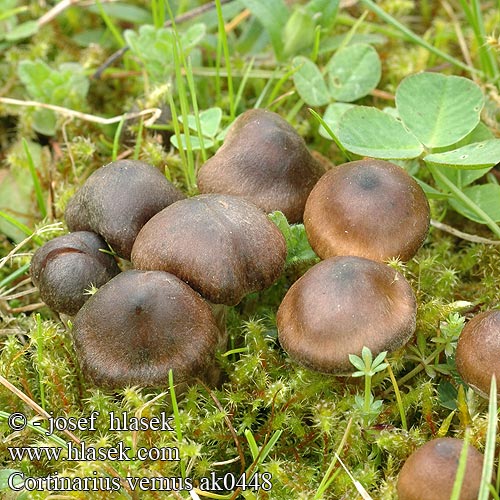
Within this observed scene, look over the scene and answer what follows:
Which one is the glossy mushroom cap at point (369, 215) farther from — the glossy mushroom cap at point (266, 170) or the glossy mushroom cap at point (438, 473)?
the glossy mushroom cap at point (438, 473)

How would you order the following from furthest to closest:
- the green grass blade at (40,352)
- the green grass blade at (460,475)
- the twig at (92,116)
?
the twig at (92,116) < the green grass blade at (40,352) < the green grass blade at (460,475)

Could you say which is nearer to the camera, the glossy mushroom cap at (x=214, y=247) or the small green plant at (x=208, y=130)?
the glossy mushroom cap at (x=214, y=247)

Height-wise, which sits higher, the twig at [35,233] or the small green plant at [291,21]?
the small green plant at [291,21]

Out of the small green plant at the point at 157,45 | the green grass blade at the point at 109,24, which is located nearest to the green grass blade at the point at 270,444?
the small green plant at the point at 157,45

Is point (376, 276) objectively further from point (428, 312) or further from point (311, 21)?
point (311, 21)

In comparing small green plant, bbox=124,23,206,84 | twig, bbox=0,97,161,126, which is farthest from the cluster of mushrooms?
small green plant, bbox=124,23,206,84

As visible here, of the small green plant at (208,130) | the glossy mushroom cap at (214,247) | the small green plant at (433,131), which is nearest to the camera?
→ the glossy mushroom cap at (214,247)

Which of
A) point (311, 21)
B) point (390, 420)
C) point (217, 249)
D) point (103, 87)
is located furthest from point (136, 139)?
point (390, 420)

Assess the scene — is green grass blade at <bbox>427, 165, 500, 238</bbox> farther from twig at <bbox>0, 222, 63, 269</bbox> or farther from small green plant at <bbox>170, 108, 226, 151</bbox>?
twig at <bbox>0, 222, 63, 269</bbox>
